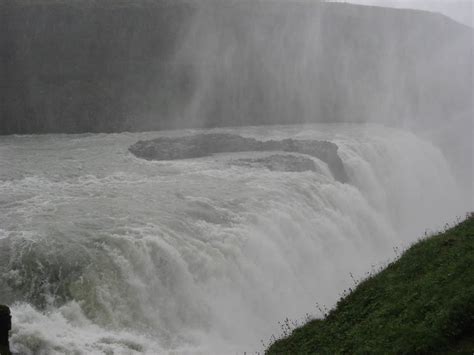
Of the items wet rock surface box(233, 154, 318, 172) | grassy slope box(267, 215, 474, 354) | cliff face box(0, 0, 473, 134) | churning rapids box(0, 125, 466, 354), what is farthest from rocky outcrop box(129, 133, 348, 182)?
grassy slope box(267, 215, 474, 354)

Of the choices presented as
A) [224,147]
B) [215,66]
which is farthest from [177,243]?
[215,66]

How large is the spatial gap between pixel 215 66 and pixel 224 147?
20.6 m

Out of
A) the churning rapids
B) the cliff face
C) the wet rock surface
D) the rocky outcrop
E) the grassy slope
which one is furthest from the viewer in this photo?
the cliff face

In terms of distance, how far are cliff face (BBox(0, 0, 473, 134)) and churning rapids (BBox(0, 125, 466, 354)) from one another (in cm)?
1318

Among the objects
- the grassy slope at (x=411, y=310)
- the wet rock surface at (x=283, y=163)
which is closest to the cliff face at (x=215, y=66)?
the wet rock surface at (x=283, y=163)

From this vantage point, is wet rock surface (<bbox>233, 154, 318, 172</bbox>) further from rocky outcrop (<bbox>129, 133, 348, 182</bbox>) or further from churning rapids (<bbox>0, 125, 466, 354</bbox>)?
rocky outcrop (<bbox>129, 133, 348, 182</bbox>)

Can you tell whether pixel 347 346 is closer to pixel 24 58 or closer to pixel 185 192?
pixel 185 192

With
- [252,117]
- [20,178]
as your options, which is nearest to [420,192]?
[252,117]

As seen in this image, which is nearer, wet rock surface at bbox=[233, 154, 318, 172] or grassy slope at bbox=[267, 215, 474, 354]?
grassy slope at bbox=[267, 215, 474, 354]

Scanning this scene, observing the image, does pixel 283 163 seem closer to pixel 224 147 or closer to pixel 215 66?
pixel 224 147

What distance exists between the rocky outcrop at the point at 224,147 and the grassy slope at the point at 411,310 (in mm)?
19094

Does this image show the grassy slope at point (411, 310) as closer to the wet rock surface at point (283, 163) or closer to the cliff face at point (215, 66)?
the wet rock surface at point (283, 163)

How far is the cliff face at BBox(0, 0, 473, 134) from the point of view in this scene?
46562 millimetres

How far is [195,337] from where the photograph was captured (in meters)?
15.6
